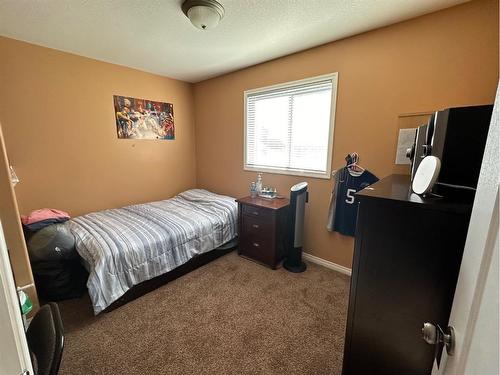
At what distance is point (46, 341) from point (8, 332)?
534 mm

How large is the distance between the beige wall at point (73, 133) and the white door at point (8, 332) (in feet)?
9.00

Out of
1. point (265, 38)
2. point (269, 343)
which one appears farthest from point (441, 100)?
point (269, 343)

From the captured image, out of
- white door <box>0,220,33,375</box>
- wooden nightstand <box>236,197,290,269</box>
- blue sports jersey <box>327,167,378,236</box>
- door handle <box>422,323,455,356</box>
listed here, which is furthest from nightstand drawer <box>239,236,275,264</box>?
white door <box>0,220,33,375</box>

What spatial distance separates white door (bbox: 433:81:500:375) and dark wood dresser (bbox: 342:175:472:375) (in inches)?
10.0

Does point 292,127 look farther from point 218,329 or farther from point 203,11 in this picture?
point 218,329

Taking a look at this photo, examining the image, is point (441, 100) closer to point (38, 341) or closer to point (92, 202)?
point (38, 341)

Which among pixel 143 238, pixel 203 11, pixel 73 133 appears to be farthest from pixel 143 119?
pixel 203 11

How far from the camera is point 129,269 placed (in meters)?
1.97

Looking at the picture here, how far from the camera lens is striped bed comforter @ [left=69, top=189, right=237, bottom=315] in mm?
1856

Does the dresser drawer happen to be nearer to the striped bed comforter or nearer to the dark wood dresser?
the striped bed comforter

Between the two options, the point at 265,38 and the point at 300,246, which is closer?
the point at 265,38

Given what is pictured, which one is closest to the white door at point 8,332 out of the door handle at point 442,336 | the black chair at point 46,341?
the black chair at point 46,341

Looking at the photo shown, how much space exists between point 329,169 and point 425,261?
A: 5.67 ft

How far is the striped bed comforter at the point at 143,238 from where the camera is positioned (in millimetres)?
1856
